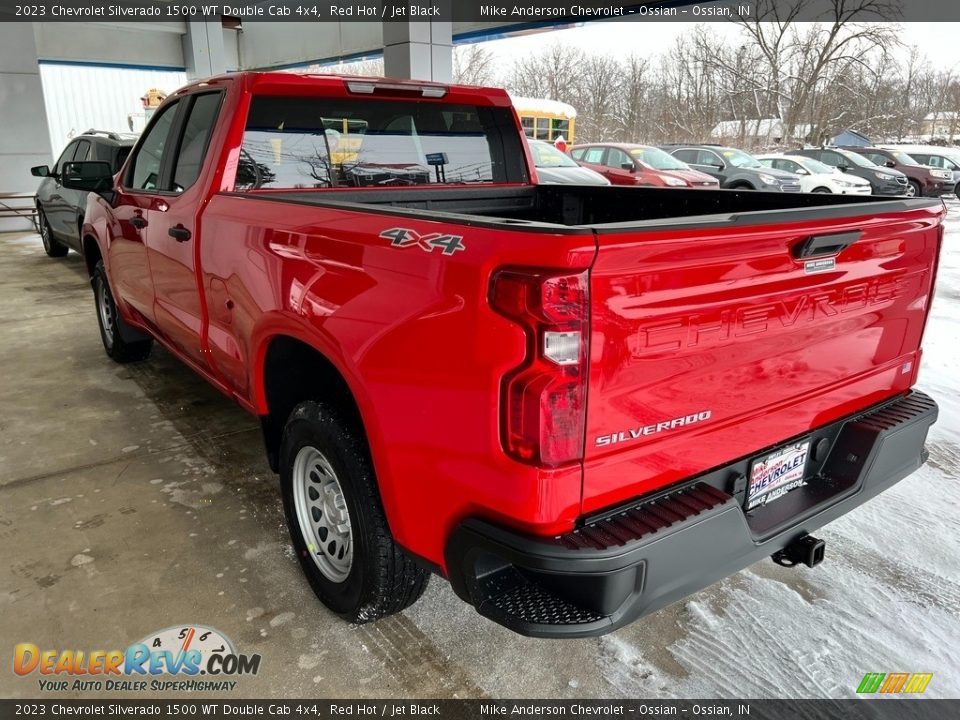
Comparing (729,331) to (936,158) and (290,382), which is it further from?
(936,158)

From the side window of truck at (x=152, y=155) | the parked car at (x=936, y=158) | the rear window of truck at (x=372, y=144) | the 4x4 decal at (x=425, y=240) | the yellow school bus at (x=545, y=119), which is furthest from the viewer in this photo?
the parked car at (x=936, y=158)

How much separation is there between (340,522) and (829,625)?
179 cm

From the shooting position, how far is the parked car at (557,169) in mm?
11805

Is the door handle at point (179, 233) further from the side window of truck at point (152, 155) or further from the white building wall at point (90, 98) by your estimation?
the white building wall at point (90, 98)

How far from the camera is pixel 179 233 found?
11.0 feet

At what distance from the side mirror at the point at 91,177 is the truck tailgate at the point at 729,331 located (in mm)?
3842

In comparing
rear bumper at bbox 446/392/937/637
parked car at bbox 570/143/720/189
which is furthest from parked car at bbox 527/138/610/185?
rear bumper at bbox 446/392/937/637

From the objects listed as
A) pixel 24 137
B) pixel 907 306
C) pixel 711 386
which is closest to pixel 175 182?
pixel 711 386

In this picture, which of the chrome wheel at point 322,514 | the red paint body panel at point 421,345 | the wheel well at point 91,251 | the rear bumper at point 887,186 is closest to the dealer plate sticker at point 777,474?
the red paint body panel at point 421,345

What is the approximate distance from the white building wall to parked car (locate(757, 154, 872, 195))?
2758 cm

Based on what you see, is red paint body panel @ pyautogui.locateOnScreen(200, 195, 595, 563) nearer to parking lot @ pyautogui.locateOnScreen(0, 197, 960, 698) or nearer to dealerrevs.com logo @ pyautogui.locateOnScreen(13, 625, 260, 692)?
parking lot @ pyautogui.locateOnScreen(0, 197, 960, 698)

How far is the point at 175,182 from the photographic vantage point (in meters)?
3.58

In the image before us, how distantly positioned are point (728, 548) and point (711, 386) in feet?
1.44

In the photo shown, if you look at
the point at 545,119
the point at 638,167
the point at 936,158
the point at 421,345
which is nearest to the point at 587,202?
the point at 421,345
